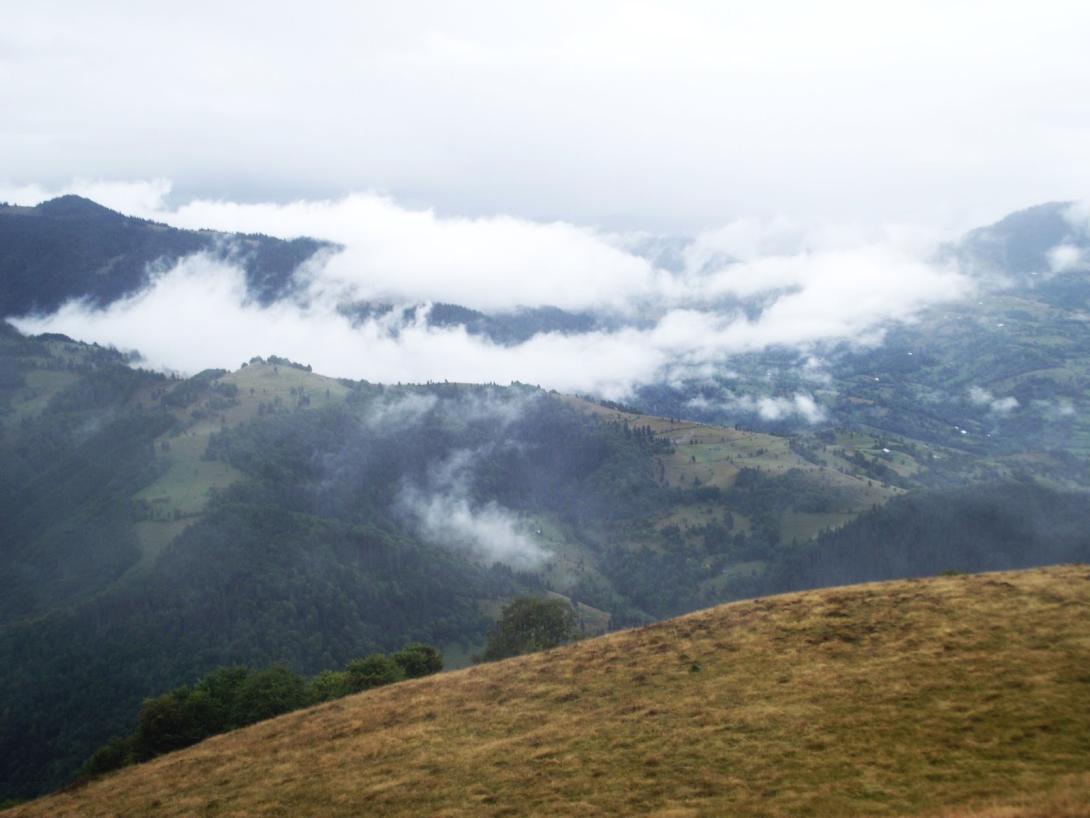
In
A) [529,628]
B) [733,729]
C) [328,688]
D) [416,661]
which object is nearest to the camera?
[733,729]

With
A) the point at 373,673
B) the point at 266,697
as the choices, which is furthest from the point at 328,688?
the point at 266,697

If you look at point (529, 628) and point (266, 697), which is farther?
point (529, 628)

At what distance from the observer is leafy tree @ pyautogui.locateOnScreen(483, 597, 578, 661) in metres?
108

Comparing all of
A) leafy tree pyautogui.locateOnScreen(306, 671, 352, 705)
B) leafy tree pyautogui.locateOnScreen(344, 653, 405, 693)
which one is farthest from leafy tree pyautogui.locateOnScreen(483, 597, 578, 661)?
leafy tree pyautogui.locateOnScreen(306, 671, 352, 705)

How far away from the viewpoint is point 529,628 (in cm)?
11112

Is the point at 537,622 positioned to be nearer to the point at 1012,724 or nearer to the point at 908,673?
the point at 908,673

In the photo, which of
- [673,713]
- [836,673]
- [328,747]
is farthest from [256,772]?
[836,673]

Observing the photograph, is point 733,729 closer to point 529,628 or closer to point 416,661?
point 416,661

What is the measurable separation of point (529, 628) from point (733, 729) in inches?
2973

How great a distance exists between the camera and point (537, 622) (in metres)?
112

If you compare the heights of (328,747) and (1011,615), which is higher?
(1011,615)

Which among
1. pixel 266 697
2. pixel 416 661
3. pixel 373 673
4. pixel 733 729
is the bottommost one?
pixel 416 661

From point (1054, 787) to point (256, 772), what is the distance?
4111 cm

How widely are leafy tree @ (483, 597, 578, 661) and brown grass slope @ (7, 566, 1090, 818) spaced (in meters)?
50.3
